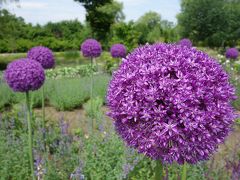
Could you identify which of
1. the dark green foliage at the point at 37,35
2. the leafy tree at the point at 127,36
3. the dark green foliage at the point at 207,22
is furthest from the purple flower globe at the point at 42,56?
the dark green foliage at the point at 207,22

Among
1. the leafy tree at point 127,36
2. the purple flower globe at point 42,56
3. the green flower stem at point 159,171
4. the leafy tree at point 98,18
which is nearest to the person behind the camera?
the green flower stem at point 159,171

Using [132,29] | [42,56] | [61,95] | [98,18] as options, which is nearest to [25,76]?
[42,56]

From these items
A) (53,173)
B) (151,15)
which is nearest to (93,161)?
(53,173)

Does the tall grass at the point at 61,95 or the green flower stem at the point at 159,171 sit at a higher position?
the green flower stem at the point at 159,171

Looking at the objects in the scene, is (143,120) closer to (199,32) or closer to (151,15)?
(199,32)

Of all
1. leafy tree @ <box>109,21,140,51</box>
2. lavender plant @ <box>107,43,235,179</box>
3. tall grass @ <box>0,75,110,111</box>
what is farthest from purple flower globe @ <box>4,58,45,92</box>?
leafy tree @ <box>109,21,140,51</box>

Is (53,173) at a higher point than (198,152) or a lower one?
lower

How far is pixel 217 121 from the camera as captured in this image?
1943 mm

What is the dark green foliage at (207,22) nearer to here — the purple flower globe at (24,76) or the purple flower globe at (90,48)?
the purple flower globe at (90,48)

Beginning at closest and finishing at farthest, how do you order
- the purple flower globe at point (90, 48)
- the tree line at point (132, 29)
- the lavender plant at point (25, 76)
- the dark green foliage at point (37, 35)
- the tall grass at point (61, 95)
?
the lavender plant at point (25, 76)
the purple flower globe at point (90, 48)
the tall grass at point (61, 95)
the tree line at point (132, 29)
the dark green foliage at point (37, 35)

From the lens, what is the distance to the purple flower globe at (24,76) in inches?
150

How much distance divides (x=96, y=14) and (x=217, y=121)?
4411 centimetres

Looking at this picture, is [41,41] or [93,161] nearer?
[93,161]

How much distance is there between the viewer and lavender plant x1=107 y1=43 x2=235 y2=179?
1853mm
